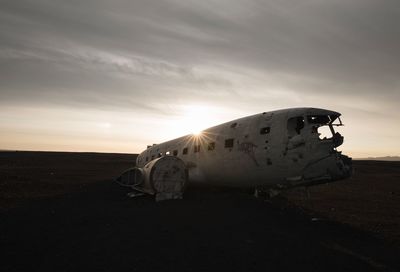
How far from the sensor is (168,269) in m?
8.12

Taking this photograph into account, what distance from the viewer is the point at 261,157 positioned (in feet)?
53.6

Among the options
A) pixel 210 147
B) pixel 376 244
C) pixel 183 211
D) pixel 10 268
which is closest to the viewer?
pixel 10 268

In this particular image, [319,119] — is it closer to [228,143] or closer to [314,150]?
[314,150]

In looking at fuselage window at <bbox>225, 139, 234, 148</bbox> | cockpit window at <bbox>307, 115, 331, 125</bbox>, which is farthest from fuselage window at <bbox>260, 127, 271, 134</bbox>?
fuselage window at <bbox>225, 139, 234, 148</bbox>

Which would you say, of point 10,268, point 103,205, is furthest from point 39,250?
point 103,205

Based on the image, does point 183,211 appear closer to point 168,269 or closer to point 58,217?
point 58,217

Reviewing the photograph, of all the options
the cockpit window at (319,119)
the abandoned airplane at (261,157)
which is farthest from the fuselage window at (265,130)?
the cockpit window at (319,119)

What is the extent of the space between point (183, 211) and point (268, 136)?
18.7 ft

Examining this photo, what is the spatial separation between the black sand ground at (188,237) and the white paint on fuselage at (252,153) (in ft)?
5.80

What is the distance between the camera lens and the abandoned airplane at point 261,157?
A: 575 inches

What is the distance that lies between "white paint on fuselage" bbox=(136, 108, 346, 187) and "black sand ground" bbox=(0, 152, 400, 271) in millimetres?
1768

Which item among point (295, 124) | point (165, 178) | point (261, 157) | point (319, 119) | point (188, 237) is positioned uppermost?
point (319, 119)

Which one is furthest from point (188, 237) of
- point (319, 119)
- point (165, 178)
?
point (319, 119)

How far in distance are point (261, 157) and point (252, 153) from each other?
68cm
